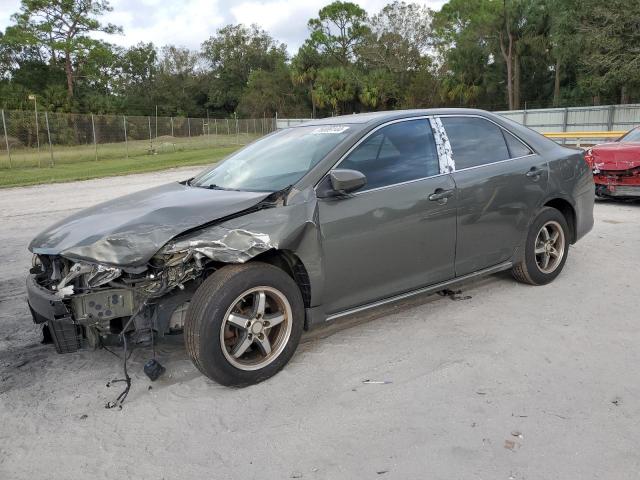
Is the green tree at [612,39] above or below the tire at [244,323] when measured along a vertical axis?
above

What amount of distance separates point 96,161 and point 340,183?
80.8 ft

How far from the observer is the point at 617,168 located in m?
9.17

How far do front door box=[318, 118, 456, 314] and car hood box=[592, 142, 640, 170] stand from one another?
6.13 m

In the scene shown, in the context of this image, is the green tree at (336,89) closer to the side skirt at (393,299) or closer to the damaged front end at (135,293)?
the side skirt at (393,299)

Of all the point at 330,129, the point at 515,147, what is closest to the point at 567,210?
the point at 515,147

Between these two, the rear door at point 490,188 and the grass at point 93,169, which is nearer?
the rear door at point 490,188

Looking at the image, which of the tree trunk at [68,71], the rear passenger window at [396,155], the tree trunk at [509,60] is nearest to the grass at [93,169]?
the rear passenger window at [396,155]

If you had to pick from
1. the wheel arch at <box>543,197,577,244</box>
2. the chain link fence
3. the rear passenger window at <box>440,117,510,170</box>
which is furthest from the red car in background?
A: the chain link fence

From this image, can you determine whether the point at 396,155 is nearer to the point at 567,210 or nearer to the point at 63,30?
the point at 567,210

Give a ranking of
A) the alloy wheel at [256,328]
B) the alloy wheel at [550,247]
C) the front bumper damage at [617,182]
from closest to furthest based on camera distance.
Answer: the alloy wheel at [256,328]
the alloy wheel at [550,247]
the front bumper damage at [617,182]

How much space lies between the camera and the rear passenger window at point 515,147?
4961mm

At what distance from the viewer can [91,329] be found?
3385 mm

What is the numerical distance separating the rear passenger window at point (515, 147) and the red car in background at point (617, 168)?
472 centimetres

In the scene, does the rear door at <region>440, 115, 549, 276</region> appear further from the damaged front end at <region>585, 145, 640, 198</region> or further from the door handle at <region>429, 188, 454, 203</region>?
the damaged front end at <region>585, 145, 640, 198</region>
